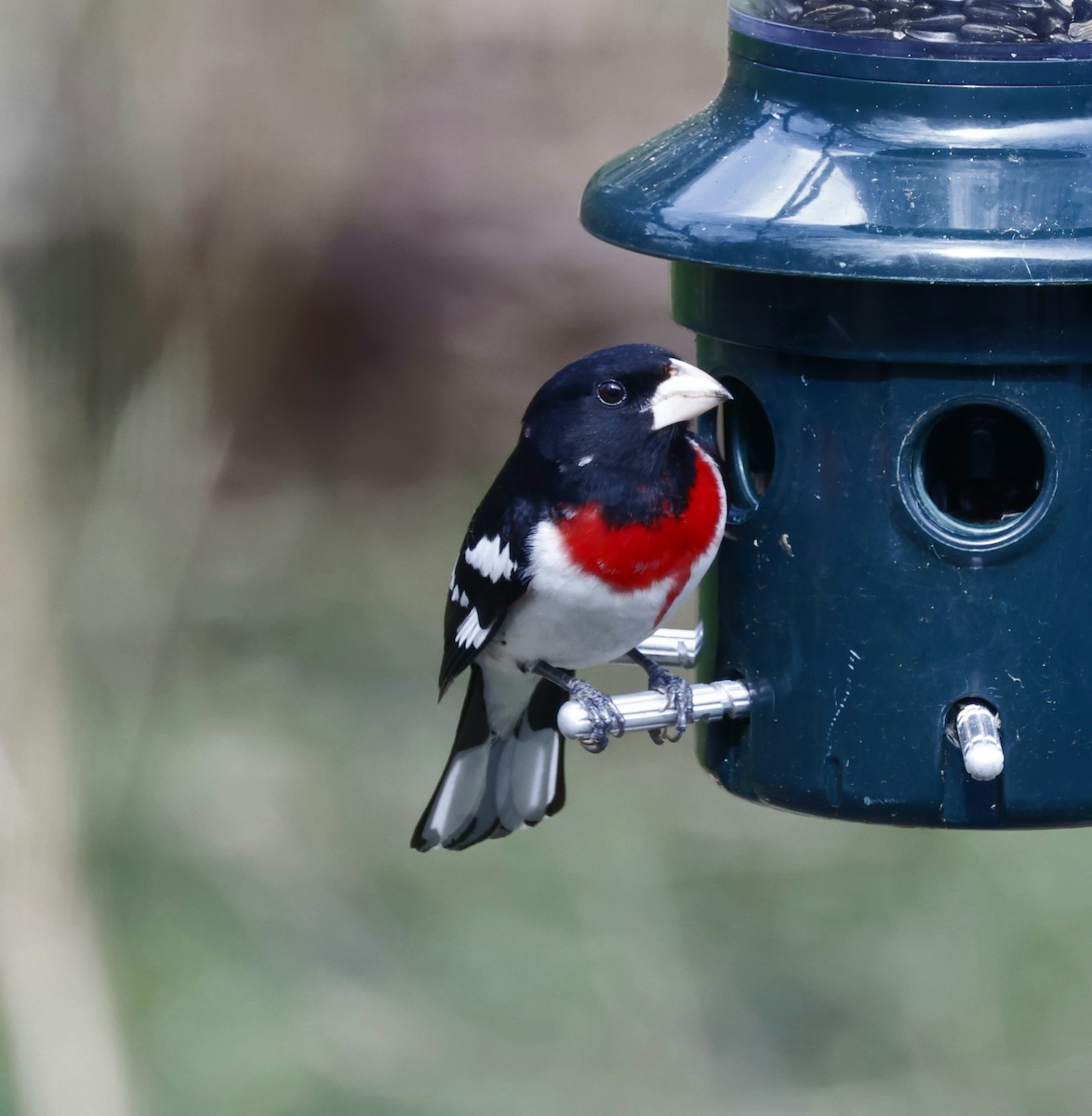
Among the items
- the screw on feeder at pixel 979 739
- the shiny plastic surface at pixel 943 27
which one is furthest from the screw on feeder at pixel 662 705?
the shiny plastic surface at pixel 943 27

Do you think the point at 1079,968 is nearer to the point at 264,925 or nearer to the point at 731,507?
the point at 264,925

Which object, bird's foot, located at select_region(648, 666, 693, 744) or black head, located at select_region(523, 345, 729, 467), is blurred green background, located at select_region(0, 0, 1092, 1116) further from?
bird's foot, located at select_region(648, 666, 693, 744)

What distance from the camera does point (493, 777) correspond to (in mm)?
3803

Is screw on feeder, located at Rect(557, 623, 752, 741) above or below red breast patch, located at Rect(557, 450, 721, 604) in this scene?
below

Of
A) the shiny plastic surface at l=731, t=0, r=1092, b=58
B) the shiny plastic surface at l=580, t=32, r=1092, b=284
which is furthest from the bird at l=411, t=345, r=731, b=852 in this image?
the shiny plastic surface at l=731, t=0, r=1092, b=58

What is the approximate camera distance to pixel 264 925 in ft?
22.1

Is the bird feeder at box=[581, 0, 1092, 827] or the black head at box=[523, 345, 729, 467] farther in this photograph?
the black head at box=[523, 345, 729, 467]

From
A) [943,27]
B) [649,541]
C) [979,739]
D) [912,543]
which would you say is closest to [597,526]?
[649,541]

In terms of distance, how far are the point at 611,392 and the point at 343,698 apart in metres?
4.77

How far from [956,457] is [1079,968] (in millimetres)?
3488

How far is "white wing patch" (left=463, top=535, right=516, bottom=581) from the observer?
3297mm

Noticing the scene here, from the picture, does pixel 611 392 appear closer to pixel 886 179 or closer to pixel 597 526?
pixel 597 526

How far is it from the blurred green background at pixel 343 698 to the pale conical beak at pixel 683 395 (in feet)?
10.3

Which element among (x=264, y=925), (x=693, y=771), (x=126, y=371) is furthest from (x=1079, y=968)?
(x=126, y=371)
